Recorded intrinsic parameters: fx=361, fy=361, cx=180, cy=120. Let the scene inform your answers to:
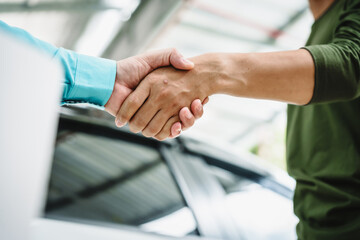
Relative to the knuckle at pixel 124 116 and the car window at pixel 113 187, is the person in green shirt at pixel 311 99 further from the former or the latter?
the car window at pixel 113 187

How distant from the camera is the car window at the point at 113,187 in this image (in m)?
1.40

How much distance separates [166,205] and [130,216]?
24cm

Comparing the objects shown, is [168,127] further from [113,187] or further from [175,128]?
[113,187]

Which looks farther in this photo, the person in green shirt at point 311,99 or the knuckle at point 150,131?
the knuckle at point 150,131

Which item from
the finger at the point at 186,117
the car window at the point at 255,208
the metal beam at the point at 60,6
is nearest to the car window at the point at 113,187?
the car window at the point at 255,208

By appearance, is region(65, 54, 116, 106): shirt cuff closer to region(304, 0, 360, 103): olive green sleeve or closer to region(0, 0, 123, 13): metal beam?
region(304, 0, 360, 103): olive green sleeve

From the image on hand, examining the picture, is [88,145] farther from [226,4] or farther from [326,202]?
[226,4]

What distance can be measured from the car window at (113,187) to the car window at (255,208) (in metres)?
0.35

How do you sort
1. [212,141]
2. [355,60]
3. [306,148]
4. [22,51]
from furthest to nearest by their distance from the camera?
1. [212,141]
2. [306,148]
3. [355,60]
4. [22,51]

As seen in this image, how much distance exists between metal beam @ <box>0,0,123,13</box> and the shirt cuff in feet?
8.12

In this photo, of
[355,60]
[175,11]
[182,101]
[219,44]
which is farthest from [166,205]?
[219,44]

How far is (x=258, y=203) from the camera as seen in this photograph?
2045 millimetres

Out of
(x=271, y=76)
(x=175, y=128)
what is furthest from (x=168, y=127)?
(x=271, y=76)

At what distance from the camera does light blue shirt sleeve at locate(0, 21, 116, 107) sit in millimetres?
1151
